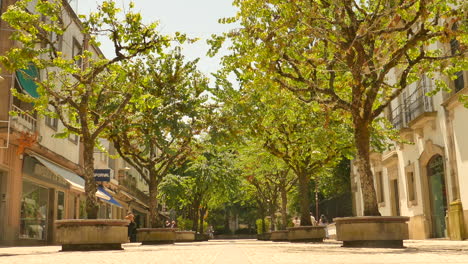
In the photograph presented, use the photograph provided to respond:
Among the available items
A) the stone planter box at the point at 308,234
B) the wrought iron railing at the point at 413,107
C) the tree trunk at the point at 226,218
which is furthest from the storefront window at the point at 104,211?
the tree trunk at the point at 226,218

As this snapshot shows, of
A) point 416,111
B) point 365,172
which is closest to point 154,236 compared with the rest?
point 365,172

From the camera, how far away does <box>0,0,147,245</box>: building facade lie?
62.5 ft

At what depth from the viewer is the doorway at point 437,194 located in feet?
74.0

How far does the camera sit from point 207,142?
2123 cm

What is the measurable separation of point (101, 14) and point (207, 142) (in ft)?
26.6

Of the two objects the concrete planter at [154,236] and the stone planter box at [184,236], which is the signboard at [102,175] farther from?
the concrete planter at [154,236]

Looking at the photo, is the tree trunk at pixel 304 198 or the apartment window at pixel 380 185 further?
the apartment window at pixel 380 185

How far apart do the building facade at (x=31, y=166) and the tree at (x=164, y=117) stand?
125 inches

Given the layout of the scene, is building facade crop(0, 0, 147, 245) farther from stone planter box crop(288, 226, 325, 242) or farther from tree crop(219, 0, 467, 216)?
stone planter box crop(288, 226, 325, 242)

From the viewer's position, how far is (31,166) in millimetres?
21516

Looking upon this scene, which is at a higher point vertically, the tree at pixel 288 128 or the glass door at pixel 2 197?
the tree at pixel 288 128

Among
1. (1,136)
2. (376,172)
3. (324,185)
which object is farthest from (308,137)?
(324,185)

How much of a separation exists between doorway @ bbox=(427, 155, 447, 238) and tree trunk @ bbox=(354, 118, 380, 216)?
1054cm

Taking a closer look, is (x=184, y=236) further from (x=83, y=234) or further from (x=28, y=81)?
(x=83, y=234)
